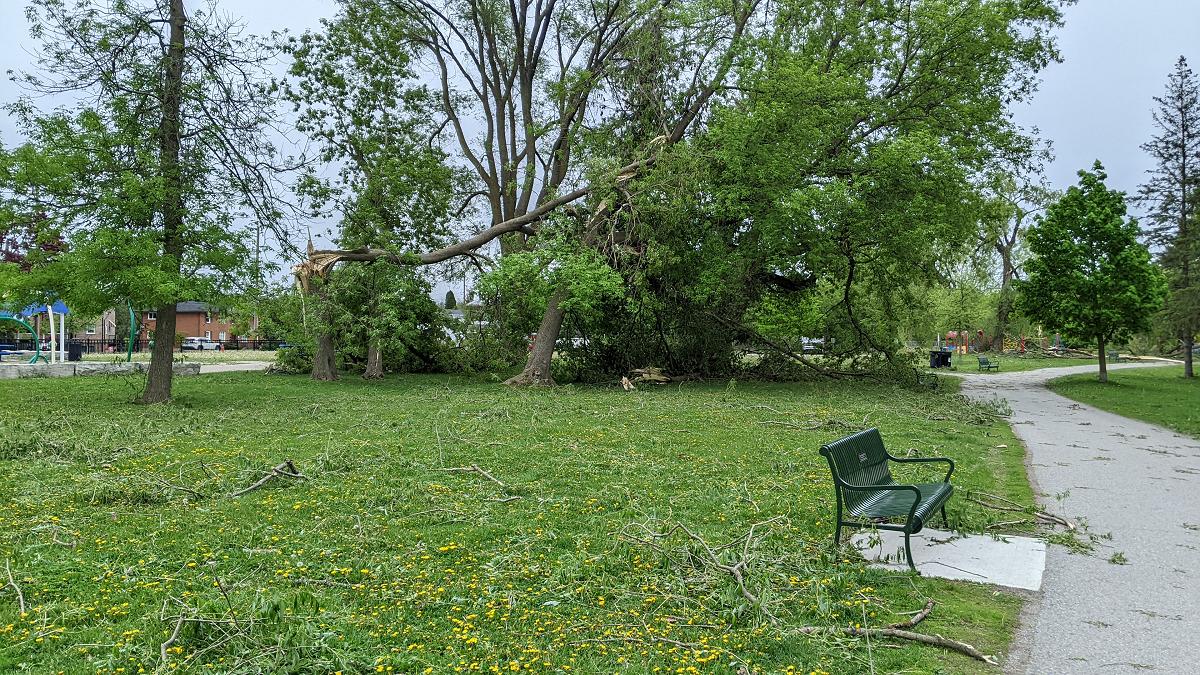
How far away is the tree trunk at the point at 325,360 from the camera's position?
22.6m

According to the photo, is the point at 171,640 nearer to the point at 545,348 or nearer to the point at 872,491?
the point at 872,491

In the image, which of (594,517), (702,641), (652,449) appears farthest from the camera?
(652,449)

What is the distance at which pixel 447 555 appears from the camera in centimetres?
539

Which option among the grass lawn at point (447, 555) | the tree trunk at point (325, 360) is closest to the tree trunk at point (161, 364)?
the grass lawn at point (447, 555)

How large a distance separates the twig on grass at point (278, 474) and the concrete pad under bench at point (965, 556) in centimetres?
548

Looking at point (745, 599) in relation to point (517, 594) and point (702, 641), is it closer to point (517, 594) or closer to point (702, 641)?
point (702, 641)

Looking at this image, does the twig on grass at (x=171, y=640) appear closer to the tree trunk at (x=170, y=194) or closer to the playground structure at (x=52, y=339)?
the tree trunk at (x=170, y=194)

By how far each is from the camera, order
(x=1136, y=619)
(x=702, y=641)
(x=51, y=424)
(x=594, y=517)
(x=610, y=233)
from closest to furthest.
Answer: (x=702, y=641) < (x=1136, y=619) < (x=594, y=517) < (x=51, y=424) < (x=610, y=233)

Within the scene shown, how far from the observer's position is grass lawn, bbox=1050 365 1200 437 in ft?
50.6

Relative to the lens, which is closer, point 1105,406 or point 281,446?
point 281,446

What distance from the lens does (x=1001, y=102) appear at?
21.1m

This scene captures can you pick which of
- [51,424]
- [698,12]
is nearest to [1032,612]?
[51,424]

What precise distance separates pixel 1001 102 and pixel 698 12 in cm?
865

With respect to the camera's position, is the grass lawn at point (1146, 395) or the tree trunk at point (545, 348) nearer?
the grass lawn at point (1146, 395)
